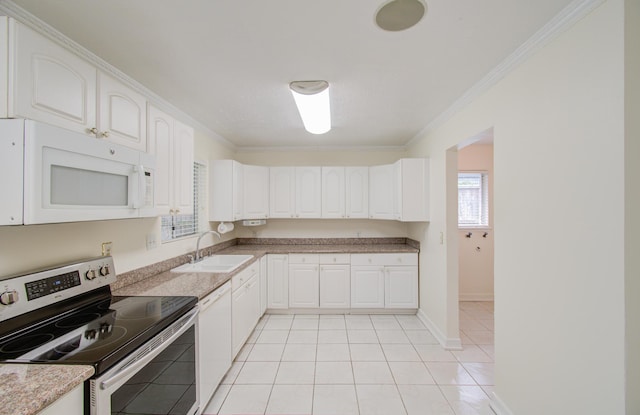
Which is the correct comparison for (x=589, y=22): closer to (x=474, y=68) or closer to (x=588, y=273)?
(x=474, y=68)

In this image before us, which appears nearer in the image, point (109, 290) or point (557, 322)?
point (557, 322)

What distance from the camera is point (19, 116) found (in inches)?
38.4

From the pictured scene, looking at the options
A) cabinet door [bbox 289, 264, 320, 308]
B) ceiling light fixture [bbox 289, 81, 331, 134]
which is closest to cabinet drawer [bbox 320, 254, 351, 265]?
cabinet door [bbox 289, 264, 320, 308]

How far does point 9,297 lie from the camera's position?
110 cm

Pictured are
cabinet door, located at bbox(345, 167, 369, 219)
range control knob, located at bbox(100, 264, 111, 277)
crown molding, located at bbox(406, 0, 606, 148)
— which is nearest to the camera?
crown molding, located at bbox(406, 0, 606, 148)

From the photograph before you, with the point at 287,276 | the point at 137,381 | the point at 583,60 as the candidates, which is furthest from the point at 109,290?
the point at 583,60

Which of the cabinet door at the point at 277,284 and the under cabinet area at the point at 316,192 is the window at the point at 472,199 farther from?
the cabinet door at the point at 277,284

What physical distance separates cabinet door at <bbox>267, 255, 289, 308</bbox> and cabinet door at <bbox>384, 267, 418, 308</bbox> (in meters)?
1.37

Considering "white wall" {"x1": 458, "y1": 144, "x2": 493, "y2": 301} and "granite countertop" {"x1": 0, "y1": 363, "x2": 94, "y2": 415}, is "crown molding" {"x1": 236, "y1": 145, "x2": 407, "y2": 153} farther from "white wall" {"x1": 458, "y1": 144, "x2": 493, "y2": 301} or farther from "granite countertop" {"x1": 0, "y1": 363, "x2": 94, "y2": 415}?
"granite countertop" {"x1": 0, "y1": 363, "x2": 94, "y2": 415}

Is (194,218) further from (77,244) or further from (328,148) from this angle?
(328,148)

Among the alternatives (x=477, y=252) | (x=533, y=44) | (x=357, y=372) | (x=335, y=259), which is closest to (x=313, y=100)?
(x=533, y=44)

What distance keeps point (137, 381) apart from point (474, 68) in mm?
2621

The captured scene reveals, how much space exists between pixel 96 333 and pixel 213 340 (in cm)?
85

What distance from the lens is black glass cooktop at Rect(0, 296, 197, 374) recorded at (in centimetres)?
97
